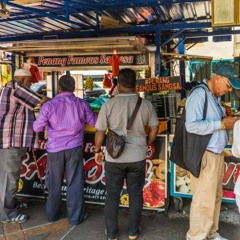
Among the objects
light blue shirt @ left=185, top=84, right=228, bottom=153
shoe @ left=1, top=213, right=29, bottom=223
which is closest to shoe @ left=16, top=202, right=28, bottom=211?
shoe @ left=1, top=213, right=29, bottom=223

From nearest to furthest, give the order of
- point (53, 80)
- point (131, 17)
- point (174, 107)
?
1. point (174, 107)
2. point (131, 17)
3. point (53, 80)

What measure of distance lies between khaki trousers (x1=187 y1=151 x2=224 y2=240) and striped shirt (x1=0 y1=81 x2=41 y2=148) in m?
2.01

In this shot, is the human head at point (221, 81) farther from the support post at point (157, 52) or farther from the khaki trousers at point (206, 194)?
the support post at point (157, 52)

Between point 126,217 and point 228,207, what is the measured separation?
137 centimetres

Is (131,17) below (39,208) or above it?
above

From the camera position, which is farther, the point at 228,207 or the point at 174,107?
the point at 174,107

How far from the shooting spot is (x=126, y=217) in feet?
13.6

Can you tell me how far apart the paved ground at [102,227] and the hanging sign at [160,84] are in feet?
5.28

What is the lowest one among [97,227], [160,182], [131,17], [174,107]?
[97,227]

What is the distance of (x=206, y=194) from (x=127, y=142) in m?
0.92

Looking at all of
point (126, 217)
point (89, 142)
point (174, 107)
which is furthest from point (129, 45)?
point (126, 217)

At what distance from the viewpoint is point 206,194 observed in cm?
325

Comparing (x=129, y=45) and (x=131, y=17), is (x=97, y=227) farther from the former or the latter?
(x=131, y=17)

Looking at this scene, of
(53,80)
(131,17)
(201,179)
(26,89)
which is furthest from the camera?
(53,80)
